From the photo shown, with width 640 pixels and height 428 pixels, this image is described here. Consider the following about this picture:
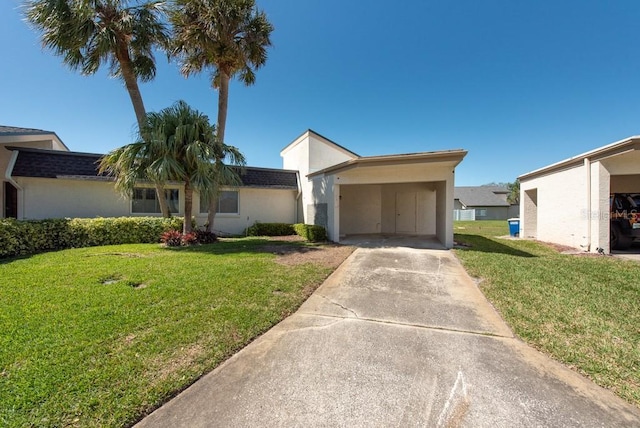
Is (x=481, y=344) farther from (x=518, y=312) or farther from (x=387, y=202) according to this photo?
(x=387, y=202)

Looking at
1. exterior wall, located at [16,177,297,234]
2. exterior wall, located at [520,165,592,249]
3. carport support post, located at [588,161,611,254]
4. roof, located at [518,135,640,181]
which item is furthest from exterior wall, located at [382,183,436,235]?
exterior wall, located at [16,177,297,234]

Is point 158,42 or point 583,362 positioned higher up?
point 158,42

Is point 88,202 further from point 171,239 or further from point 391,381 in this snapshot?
point 391,381

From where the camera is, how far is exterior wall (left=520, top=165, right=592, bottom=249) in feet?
30.3

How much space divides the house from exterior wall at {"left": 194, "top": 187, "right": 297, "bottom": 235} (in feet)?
0.17

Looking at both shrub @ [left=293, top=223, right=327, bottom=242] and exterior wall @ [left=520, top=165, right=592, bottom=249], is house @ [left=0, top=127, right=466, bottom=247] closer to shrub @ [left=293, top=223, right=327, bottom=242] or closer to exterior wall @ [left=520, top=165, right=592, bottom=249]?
shrub @ [left=293, top=223, right=327, bottom=242]

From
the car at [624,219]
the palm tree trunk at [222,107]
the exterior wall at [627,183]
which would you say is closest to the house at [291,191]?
the palm tree trunk at [222,107]

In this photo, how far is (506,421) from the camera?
2004mm

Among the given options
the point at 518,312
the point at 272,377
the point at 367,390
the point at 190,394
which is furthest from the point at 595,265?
the point at 190,394

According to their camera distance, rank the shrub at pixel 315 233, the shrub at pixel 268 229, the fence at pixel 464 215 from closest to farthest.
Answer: the shrub at pixel 315 233
the shrub at pixel 268 229
the fence at pixel 464 215

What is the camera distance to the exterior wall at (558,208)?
924cm

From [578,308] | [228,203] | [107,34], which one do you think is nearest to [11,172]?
[107,34]

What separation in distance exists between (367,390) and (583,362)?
2.45m

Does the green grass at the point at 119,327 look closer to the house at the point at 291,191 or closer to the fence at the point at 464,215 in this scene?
A: the house at the point at 291,191
